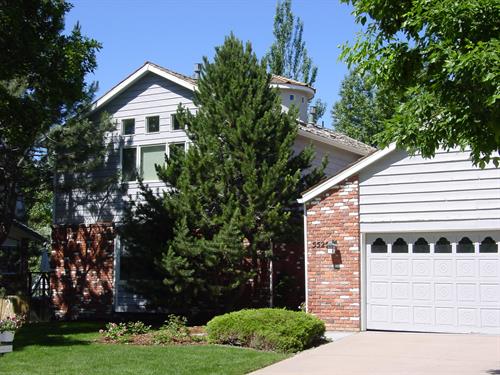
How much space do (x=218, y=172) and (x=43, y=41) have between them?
495 centimetres

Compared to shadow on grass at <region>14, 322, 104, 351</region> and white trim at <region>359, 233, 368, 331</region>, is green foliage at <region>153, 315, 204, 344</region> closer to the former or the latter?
shadow on grass at <region>14, 322, 104, 351</region>

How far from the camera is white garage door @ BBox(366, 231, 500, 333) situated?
1466 cm

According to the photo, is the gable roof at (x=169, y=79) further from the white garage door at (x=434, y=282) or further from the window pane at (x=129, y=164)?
the white garage door at (x=434, y=282)

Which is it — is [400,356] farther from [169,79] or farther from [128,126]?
[128,126]

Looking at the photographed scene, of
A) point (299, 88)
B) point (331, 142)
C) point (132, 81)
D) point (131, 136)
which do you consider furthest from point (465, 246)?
point (132, 81)

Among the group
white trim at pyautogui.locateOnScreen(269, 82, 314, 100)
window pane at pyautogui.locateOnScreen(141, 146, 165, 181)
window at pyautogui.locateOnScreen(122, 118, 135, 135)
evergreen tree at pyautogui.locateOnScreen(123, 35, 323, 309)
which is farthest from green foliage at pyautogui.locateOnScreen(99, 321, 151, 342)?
white trim at pyautogui.locateOnScreen(269, 82, 314, 100)

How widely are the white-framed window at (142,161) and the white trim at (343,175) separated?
19.4ft

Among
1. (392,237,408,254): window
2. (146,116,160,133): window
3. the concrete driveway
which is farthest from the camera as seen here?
(146,116,160,133): window

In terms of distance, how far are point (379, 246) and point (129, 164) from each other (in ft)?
29.0

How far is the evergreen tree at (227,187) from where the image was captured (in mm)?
16578

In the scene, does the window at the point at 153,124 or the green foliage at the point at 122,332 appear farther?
the window at the point at 153,124

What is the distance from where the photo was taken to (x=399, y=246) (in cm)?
1578

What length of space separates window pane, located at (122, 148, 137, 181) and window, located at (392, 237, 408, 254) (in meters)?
8.69

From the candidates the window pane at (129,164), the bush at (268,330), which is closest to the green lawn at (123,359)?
the bush at (268,330)
